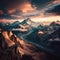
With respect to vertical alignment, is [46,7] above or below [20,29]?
above

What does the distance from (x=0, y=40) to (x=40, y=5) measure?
8.13 feet

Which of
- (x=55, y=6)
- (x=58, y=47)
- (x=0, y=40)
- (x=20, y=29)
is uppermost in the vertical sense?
(x=55, y=6)

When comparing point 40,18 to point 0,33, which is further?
point 0,33

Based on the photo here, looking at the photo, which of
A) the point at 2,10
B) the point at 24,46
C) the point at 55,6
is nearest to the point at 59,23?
the point at 55,6

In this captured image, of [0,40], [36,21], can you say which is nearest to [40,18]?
[36,21]

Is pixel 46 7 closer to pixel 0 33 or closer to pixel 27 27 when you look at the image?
pixel 27 27

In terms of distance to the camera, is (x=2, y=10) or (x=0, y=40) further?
(x=0, y=40)

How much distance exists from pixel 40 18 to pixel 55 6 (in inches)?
31.9

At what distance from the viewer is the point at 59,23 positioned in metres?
5.79

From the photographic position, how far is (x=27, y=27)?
20.4 feet

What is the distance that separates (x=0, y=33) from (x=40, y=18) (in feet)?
6.41

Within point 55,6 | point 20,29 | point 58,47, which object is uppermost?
point 55,6

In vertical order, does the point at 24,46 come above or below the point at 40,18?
below

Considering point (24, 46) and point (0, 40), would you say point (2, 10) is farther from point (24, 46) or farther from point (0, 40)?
point (24, 46)
